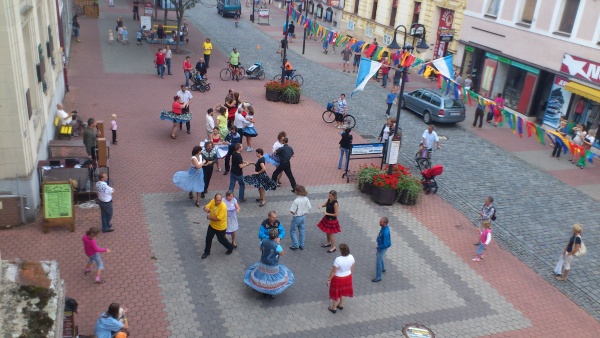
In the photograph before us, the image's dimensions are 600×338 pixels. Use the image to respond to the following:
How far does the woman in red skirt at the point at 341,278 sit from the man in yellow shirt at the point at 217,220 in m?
2.75

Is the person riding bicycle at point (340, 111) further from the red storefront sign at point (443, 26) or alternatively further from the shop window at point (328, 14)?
the shop window at point (328, 14)

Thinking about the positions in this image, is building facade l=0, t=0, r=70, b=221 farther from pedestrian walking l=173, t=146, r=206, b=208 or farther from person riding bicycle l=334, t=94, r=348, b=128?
person riding bicycle l=334, t=94, r=348, b=128

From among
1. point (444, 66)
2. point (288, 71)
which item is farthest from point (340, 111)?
point (288, 71)

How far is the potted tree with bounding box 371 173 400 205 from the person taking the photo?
1576 centimetres

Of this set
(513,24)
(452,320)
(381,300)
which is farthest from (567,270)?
(513,24)

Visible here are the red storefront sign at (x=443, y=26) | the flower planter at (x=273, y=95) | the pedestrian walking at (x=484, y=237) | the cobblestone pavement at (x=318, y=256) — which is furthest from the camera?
the red storefront sign at (x=443, y=26)

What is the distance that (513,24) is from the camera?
2750 cm

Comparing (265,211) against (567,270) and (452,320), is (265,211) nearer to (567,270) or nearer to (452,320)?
(452,320)

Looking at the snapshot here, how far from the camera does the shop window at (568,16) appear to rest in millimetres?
24109

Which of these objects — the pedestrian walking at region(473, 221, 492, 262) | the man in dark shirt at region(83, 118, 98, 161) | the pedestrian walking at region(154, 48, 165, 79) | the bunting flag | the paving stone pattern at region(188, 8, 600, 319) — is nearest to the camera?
the pedestrian walking at region(473, 221, 492, 262)

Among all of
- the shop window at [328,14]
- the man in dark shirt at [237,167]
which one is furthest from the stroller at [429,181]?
the shop window at [328,14]

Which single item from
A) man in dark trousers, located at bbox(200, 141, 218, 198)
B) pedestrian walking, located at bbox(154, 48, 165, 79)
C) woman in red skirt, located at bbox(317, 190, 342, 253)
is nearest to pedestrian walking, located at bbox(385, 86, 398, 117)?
pedestrian walking, located at bbox(154, 48, 165, 79)

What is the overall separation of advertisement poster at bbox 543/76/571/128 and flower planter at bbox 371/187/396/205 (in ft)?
43.9

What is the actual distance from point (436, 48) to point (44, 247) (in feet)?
94.0
